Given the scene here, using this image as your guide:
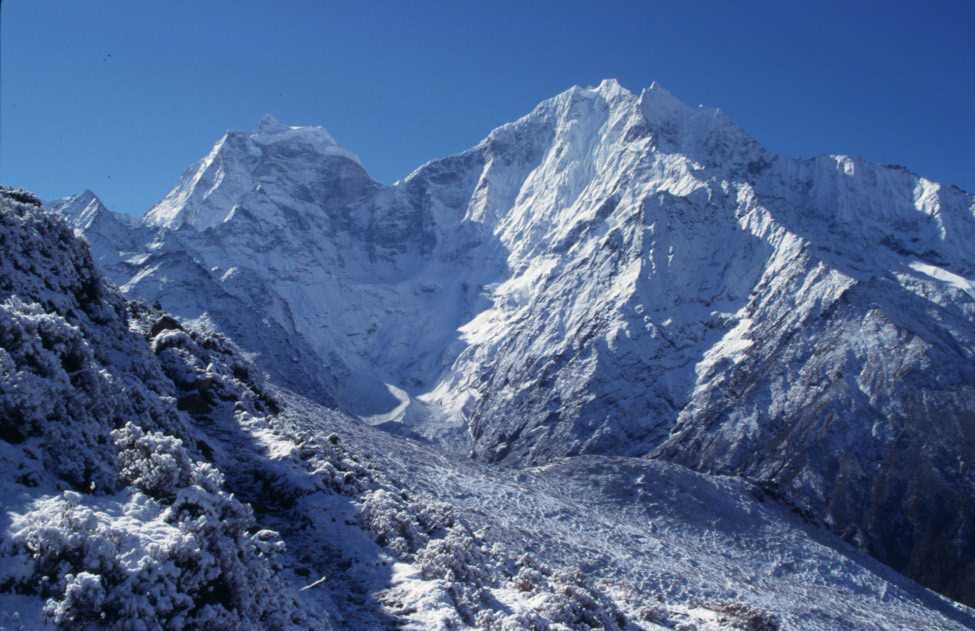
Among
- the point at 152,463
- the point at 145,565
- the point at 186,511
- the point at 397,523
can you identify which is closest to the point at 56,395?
the point at 152,463

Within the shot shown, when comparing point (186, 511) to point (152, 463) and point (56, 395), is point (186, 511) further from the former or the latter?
point (56, 395)

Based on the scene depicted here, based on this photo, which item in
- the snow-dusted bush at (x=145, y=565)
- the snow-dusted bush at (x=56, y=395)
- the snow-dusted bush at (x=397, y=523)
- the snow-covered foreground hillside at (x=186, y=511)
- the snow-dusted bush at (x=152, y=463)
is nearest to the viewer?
the snow-dusted bush at (x=145, y=565)

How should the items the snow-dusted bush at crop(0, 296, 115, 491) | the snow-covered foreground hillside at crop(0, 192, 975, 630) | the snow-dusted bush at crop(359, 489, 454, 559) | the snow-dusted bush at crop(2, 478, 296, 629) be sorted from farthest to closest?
the snow-dusted bush at crop(359, 489, 454, 559)
the snow-dusted bush at crop(0, 296, 115, 491)
the snow-covered foreground hillside at crop(0, 192, 975, 630)
the snow-dusted bush at crop(2, 478, 296, 629)

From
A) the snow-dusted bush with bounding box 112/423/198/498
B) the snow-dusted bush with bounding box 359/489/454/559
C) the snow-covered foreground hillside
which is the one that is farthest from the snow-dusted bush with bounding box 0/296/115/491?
the snow-dusted bush with bounding box 359/489/454/559

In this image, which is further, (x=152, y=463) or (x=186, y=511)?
(x=152, y=463)

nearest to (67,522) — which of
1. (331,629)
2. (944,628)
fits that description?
(331,629)

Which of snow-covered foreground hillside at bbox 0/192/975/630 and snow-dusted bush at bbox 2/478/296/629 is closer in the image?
snow-dusted bush at bbox 2/478/296/629

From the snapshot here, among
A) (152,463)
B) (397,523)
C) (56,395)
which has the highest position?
(56,395)

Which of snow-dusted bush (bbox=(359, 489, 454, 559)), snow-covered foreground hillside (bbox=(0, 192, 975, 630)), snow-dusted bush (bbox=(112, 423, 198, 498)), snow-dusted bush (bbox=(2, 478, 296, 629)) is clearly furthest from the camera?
snow-dusted bush (bbox=(359, 489, 454, 559))

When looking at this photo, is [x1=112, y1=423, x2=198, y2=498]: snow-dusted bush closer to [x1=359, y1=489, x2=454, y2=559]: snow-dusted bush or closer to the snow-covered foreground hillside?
the snow-covered foreground hillside

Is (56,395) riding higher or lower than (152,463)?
higher

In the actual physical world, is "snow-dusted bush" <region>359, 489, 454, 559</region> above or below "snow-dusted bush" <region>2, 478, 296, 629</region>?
above

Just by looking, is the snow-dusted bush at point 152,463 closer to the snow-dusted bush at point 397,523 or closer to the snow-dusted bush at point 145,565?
the snow-dusted bush at point 145,565

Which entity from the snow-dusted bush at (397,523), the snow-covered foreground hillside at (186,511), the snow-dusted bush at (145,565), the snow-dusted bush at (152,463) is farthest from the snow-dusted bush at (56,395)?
the snow-dusted bush at (397,523)
